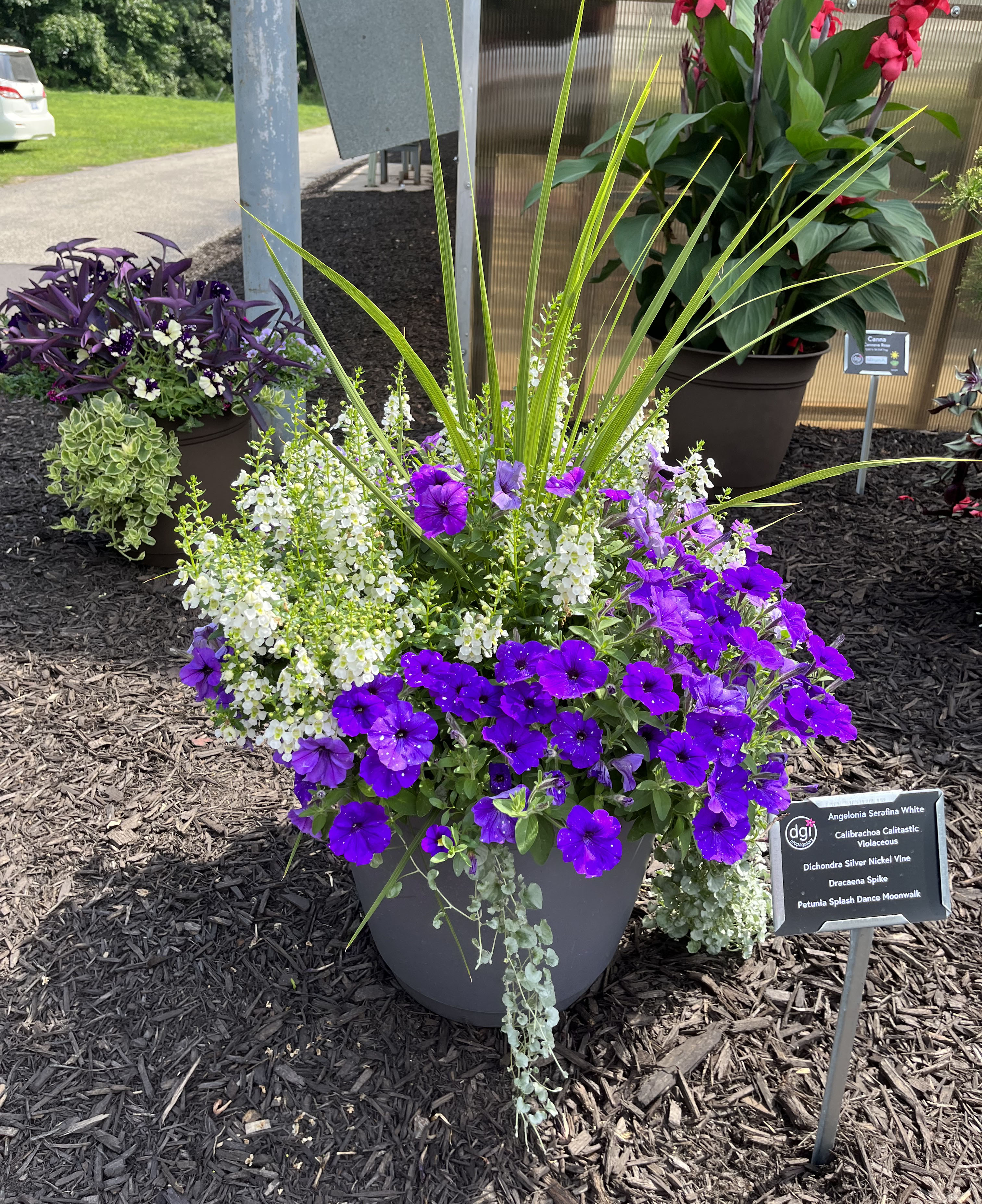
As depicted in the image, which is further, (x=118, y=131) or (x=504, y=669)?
(x=118, y=131)

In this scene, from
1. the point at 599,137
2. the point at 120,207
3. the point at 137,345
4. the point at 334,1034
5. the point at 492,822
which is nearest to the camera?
the point at 492,822

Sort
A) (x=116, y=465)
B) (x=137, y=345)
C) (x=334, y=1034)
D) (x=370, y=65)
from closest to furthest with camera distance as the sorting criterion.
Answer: (x=334, y=1034) → (x=116, y=465) → (x=137, y=345) → (x=370, y=65)

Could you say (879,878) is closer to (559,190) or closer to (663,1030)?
(663,1030)

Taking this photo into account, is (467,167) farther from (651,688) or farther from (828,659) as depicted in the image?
(651,688)

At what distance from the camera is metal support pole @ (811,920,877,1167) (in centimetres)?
135

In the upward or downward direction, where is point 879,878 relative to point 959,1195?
upward

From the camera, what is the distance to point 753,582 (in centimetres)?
152

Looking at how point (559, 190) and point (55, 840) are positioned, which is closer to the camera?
point (55, 840)

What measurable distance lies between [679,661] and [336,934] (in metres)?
0.92

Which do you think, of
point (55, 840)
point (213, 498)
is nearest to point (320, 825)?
point (55, 840)

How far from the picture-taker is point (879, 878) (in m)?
1.33

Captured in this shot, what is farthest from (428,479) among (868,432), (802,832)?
(868,432)

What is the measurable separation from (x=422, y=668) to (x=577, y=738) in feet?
0.78

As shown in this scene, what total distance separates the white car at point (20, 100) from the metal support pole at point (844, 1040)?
14.2 meters
